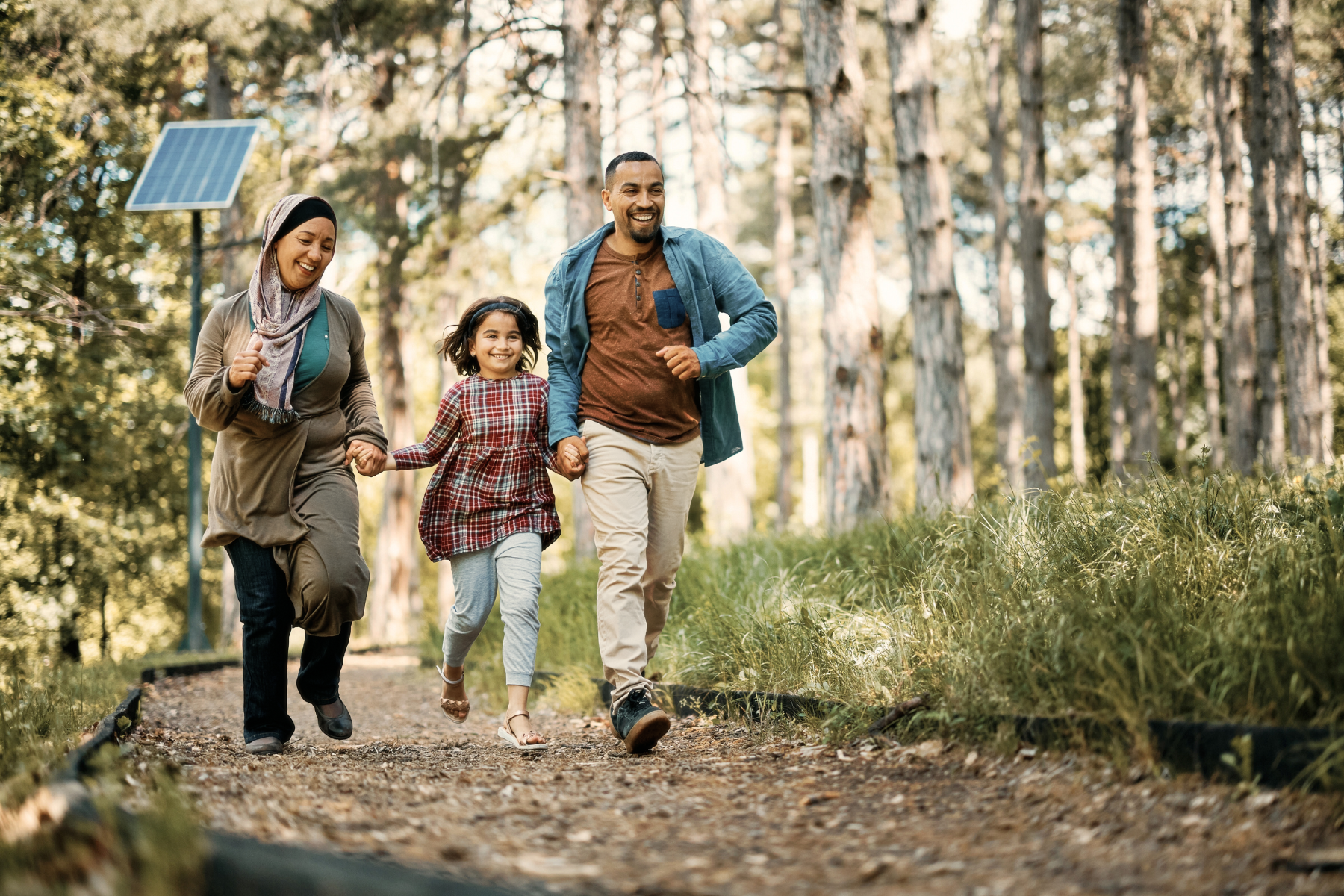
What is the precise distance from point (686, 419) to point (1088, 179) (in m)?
27.3

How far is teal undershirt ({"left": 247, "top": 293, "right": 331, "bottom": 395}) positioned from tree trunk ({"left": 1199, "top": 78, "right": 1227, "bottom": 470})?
1518cm

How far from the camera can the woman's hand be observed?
14.4 ft

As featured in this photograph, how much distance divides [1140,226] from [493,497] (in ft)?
44.4

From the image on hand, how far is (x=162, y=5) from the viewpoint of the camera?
14344 mm

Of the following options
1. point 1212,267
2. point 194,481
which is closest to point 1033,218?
point 194,481

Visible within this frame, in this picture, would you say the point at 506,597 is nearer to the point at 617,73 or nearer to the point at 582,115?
the point at 582,115

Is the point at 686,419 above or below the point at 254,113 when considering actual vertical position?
below

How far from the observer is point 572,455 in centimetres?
464

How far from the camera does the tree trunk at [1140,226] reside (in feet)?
51.1

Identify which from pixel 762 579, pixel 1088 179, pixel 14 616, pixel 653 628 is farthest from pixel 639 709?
pixel 1088 179

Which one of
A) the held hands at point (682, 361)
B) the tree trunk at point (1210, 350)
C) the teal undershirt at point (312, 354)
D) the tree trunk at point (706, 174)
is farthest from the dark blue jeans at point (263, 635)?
the tree trunk at point (1210, 350)

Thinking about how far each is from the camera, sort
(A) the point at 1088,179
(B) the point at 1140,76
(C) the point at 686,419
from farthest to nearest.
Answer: (A) the point at 1088,179
(B) the point at 1140,76
(C) the point at 686,419

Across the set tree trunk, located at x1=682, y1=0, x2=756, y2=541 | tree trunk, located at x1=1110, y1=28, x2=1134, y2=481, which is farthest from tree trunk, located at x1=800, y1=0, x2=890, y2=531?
tree trunk, located at x1=1110, y1=28, x2=1134, y2=481

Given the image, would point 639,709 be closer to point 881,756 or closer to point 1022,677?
point 881,756
